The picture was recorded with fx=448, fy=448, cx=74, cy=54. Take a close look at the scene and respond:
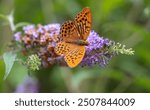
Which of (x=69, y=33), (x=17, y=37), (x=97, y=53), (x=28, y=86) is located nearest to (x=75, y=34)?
(x=69, y=33)

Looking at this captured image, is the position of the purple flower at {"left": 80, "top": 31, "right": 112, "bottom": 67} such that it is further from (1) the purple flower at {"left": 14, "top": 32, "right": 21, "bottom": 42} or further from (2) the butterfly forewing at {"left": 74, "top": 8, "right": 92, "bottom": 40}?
(1) the purple flower at {"left": 14, "top": 32, "right": 21, "bottom": 42}

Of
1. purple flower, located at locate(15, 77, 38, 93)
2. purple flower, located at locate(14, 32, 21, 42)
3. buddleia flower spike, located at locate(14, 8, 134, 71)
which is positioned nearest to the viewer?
buddleia flower spike, located at locate(14, 8, 134, 71)

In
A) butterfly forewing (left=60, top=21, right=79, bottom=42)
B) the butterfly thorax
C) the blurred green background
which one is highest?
the blurred green background

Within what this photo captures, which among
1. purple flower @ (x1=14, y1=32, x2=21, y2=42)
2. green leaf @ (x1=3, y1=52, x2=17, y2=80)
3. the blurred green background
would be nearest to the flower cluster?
purple flower @ (x1=14, y1=32, x2=21, y2=42)

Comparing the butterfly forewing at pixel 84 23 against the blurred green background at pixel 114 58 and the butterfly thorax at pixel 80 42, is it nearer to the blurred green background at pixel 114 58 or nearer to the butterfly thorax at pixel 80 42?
the butterfly thorax at pixel 80 42

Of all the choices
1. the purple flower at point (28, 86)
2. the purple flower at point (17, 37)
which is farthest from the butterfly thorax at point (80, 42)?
the purple flower at point (28, 86)

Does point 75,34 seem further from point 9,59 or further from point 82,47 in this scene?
point 9,59

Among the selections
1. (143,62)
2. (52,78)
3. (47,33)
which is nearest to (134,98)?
(47,33)
